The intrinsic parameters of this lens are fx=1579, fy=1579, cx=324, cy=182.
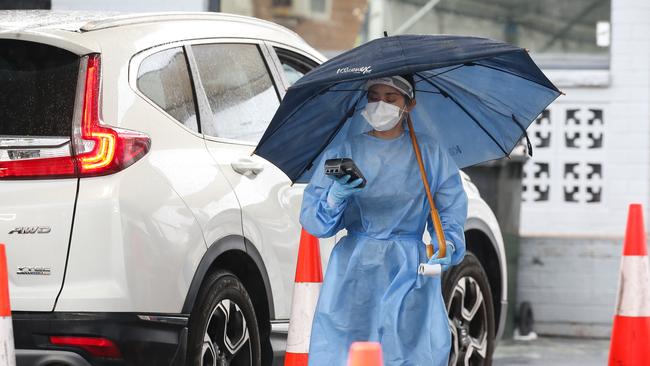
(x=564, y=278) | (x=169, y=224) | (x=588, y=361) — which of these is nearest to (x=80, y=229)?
(x=169, y=224)

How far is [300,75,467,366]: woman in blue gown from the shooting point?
16.3ft

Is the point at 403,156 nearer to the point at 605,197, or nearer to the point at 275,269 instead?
the point at 275,269

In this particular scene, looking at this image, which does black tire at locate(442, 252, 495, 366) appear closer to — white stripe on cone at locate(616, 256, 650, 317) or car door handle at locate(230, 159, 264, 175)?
white stripe on cone at locate(616, 256, 650, 317)

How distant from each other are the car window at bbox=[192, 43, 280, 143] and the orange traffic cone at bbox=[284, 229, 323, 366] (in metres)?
0.52

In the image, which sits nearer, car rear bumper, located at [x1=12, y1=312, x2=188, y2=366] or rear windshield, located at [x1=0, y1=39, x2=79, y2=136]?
car rear bumper, located at [x1=12, y1=312, x2=188, y2=366]

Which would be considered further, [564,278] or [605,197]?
[605,197]

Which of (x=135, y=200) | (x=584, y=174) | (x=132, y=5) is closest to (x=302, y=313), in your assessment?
(x=135, y=200)

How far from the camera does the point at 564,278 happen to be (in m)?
10.8

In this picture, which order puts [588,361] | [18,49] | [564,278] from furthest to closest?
[564,278] < [588,361] < [18,49]

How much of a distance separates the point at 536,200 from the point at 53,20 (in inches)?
270

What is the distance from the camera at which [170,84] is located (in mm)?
5773

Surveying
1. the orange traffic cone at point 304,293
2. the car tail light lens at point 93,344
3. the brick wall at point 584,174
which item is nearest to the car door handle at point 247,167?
the orange traffic cone at point 304,293

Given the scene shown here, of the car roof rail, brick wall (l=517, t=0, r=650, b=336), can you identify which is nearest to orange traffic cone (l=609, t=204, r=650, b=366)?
the car roof rail

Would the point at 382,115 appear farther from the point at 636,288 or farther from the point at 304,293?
the point at 636,288
